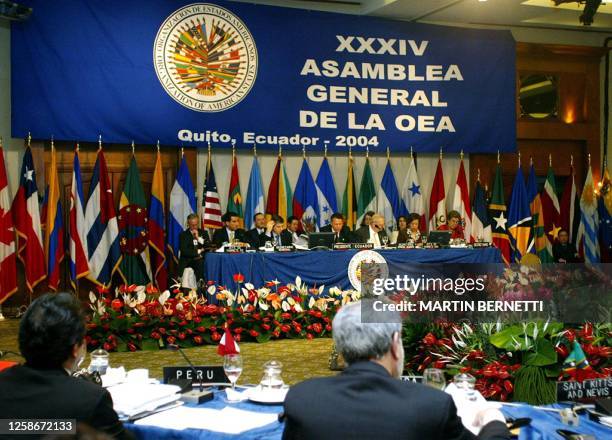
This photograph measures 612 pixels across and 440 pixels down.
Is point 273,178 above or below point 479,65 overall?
below

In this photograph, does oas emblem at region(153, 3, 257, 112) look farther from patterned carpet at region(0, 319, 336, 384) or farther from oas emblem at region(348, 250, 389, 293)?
patterned carpet at region(0, 319, 336, 384)

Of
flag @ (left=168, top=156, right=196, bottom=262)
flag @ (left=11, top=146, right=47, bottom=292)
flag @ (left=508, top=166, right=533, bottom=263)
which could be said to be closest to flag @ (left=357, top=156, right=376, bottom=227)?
flag @ (left=508, top=166, right=533, bottom=263)

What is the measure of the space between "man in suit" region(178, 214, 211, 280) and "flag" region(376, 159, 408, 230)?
2.85m

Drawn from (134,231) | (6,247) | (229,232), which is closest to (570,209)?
(229,232)

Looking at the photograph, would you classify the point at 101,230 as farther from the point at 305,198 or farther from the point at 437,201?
the point at 437,201

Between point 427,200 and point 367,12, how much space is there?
2936 mm

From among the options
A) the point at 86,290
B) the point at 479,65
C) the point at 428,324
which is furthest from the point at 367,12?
the point at 428,324

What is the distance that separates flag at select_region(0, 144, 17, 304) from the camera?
28.4 ft

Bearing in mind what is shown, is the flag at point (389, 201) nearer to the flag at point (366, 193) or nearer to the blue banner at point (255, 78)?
the flag at point (366, 193)

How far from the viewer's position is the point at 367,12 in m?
10.7

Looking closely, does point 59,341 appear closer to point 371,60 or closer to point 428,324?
point 428,324

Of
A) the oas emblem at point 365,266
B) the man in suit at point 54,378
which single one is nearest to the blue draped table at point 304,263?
the oas emblem at point 365,266

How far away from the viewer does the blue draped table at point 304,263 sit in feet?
26.5

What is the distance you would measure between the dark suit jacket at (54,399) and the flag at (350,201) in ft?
28.2
